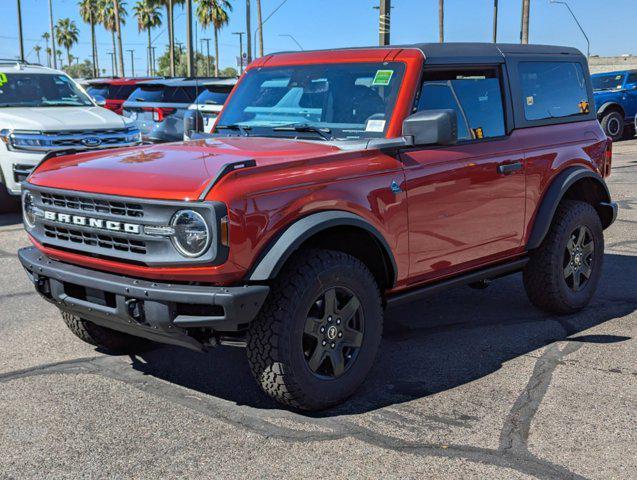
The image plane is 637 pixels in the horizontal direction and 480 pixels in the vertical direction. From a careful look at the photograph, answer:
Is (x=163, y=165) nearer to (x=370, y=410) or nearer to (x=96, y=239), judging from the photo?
(x=96, y=239)

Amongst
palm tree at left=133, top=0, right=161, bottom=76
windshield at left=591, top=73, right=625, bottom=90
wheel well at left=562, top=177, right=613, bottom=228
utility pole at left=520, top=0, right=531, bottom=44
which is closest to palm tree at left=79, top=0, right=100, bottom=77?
palm tree at left=133, top=0, right=161, bottom=76

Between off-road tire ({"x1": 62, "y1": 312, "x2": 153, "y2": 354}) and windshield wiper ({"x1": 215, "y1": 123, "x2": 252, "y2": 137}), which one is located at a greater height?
windshield wiper ({"x1": 215, "y1": 123, "x2": 252, "y2": 137})

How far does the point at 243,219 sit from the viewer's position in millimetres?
3572

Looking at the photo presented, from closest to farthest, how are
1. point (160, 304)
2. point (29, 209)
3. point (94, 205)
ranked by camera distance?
point (160, 304) → point (94, 205) → point (29, 209)

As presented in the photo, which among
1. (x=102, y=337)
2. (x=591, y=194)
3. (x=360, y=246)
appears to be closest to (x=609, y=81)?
(x=591, y=194)

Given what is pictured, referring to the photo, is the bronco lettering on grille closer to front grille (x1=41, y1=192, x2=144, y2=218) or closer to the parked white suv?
front grille (x1=41, y1=192, x2=144, y2=218)

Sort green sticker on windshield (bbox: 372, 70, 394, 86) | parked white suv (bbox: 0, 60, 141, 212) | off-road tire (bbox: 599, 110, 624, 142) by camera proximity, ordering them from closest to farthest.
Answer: green sticker on windshield (bbox: 372, 70, 394, 86)
parked white suv (bbox: 0, 60, 141, 212)
off-road tire (bbox: 599, 110, 624, 142)

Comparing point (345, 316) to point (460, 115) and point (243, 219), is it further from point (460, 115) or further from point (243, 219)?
point (460, 115)

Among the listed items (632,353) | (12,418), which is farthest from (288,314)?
(632,353)

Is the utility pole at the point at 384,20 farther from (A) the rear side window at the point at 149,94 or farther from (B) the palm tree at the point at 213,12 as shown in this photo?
(B) the palm tree at the point at 213,12

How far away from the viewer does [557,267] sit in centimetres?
555

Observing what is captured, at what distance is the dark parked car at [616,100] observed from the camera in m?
21.2

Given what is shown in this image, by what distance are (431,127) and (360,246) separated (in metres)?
0.74

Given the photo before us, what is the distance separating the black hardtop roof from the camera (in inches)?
188
